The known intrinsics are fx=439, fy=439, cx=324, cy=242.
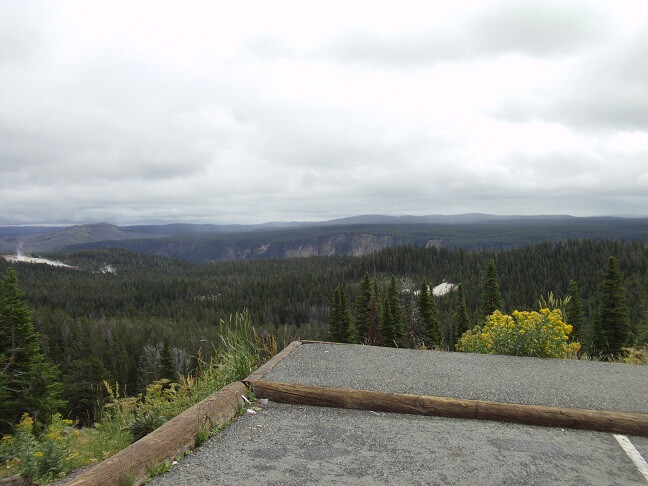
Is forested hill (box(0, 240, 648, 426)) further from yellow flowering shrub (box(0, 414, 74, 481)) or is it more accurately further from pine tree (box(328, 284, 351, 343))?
yellow flowering shrub (box(0, 414, 74, 481))

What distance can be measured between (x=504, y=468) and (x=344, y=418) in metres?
2.01

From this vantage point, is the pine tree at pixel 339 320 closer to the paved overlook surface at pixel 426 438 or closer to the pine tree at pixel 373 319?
the pine tree at pixel 373 319

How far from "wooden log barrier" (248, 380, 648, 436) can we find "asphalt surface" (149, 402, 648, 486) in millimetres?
112

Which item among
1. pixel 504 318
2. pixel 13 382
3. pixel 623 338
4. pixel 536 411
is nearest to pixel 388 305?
pixel 623 338

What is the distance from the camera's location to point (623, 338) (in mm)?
40000

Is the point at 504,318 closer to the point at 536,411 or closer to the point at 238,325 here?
the point at 536,411

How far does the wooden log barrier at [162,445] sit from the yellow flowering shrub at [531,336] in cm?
540

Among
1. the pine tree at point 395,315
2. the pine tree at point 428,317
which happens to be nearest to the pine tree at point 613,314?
the pine tree at point 428,317

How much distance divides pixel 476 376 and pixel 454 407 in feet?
4.61

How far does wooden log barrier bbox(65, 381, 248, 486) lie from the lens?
379 cm

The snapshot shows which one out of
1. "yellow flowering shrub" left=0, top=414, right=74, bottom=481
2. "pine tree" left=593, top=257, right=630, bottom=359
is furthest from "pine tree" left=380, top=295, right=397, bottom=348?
"yellow flowering shrub" left=0, top=414, right=74, bottom=481

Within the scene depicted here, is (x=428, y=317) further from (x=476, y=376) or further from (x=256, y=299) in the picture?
(x=256, y=299)

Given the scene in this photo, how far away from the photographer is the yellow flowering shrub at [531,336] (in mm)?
8398

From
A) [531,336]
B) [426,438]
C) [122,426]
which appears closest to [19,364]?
[122,426]
